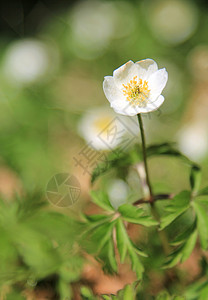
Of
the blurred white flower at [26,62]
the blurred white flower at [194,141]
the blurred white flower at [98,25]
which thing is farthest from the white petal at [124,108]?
the blurred white flower at [98,25]

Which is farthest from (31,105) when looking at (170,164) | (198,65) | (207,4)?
(207,4)

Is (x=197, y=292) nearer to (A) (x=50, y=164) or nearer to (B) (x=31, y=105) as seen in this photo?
(A) (x=50, y=164)

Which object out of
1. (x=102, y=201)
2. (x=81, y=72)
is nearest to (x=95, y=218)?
(x=102, y=201)

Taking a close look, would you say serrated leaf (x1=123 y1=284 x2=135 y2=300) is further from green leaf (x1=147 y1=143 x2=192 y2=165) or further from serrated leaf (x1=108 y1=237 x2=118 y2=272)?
green leaf (x1=147 y1=143 x2=192 y2=165)

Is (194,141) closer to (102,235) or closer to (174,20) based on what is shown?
(174,20)

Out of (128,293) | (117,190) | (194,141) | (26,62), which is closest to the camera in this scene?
(128,293)

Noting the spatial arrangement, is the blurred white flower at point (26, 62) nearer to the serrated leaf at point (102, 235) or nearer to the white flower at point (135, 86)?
the white flower at point (135, 86)

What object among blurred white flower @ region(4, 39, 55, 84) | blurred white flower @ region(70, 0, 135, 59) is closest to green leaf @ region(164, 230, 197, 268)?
blurred white flower @ region(4, 39, 55, 84)
